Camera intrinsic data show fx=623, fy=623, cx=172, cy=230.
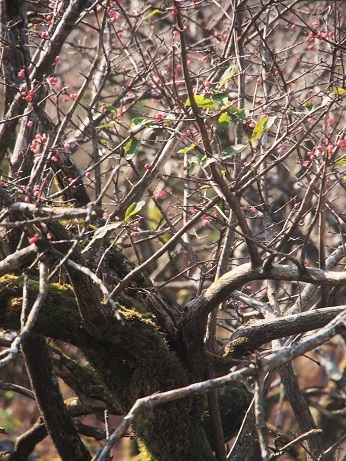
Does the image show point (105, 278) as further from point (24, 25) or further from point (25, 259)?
point (24, 25)

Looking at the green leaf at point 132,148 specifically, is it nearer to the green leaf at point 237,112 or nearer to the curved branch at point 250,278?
the green leaf at point 237,112

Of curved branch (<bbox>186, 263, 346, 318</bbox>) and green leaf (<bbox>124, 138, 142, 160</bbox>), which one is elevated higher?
green leaf (<bbox>124, 138, 142, 160</bbox>)

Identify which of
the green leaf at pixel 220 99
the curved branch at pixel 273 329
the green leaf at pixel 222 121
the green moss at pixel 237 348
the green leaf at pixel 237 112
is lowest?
the green moss at pixel 237 348

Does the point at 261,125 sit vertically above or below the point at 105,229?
above

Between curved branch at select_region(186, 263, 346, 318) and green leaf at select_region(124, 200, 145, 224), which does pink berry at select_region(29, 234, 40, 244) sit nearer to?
green leaf at select_region(124, 200, 145, 224)

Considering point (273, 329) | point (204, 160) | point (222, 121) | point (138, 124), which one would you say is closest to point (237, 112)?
point (222, 121)

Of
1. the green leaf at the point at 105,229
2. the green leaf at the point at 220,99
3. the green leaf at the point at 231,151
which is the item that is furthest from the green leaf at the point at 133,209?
the green leaf at the point at 220,99

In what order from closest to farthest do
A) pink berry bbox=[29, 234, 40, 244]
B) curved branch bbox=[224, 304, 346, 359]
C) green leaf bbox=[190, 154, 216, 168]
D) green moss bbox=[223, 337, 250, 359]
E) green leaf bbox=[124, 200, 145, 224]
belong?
pink berry bbox=[29, 234, 40, 244] → green leaf bbox=[190, 154, 216, 168] → green leaf bbox=[124, 200, 145, 224] → curved branch bbox=[224, 304, 346, 359] → green moss bbox=[223, 337, 250, 359]

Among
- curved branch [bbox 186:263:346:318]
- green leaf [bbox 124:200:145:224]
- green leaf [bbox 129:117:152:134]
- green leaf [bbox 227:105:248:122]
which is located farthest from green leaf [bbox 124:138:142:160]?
curved branch [bbox 186:263:346:318]

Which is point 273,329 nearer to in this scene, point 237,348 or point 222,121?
point 237,348

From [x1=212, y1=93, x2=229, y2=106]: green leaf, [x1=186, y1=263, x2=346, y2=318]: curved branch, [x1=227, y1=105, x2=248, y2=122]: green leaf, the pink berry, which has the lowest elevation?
[x1=186, y1=263, x2=346, y2=318]: curved branch

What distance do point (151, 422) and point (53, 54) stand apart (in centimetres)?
222

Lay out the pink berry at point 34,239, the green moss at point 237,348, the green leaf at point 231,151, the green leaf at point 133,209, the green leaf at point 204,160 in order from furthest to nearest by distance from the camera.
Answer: the green moss at point 237,348 → the green leaf at point 133,209 → the green leaf at point 231,151 → the green leaf at point 204,160 → the pink berry at point 34,239

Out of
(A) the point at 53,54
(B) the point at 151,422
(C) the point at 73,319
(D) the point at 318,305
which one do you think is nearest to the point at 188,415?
(B) the point at 151,422
